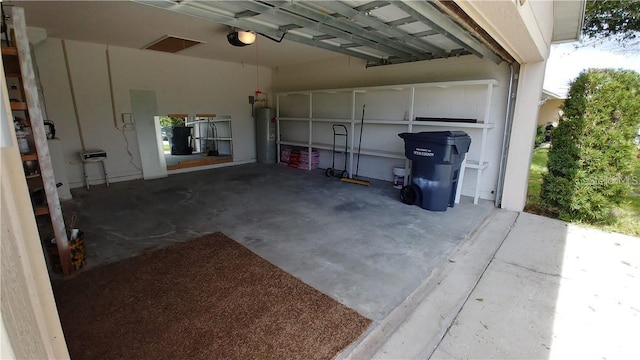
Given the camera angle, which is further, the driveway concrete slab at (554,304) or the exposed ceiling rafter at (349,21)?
the exposed ceiling rafter at (349,21)

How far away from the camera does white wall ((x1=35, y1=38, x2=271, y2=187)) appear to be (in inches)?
202

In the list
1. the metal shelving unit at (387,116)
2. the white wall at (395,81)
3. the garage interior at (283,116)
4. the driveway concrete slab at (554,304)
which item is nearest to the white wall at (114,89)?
the garage interior at (283,116)

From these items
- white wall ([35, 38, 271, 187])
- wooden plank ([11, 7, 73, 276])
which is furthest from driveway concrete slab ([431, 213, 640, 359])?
white wall ([35, 38, 271, 187])

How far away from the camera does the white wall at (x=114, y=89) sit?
512 centimetres

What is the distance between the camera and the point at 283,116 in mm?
8055

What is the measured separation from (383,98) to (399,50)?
3.68 feet

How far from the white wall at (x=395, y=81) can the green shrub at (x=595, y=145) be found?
80 centimetres

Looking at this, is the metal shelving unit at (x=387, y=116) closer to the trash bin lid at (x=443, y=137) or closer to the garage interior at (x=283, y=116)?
the garage interior at (x=283, y=116)

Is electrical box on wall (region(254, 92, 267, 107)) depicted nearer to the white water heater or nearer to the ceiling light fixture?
the white water heater

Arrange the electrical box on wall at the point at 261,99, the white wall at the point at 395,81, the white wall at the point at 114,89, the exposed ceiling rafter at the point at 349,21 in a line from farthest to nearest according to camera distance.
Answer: the electrical box on wall at the point at 261,99 < the white wall at the point at 114,89 < the white wall at the point at 395,81 < the exposed ceiling rafter at the point at 349,21

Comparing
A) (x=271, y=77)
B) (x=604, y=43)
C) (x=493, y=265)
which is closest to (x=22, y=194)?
(x=493, y=265)

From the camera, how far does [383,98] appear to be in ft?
19.5

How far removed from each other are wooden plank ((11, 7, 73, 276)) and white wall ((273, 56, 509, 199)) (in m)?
5.09

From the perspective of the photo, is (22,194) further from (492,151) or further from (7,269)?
(492,151)
